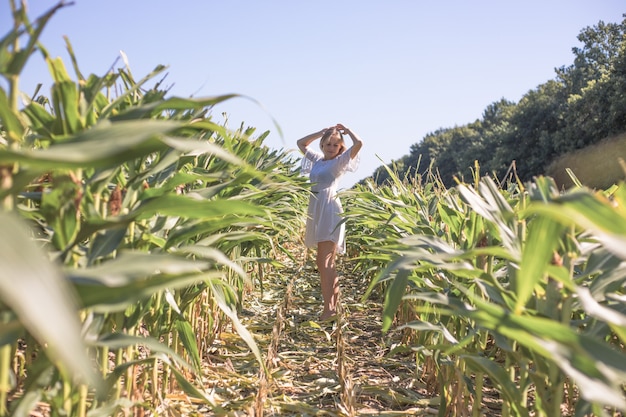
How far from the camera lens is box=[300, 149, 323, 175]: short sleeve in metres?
4.14

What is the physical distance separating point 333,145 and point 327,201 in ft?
1.34

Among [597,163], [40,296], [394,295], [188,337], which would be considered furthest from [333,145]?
Answer: [597,163]

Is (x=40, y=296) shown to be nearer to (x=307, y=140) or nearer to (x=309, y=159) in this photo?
(x=309, y=159)

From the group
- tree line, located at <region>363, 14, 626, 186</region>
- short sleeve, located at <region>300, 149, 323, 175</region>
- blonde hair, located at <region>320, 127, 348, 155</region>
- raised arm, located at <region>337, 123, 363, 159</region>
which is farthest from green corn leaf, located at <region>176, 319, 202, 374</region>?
tree line, located at <region>363, 14, 626, 186</region>

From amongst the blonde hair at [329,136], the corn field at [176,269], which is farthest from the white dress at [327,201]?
the corn field at [176,269]

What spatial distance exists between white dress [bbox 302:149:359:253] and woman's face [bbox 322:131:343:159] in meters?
0.06

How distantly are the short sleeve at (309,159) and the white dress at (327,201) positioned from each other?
0.75 feet

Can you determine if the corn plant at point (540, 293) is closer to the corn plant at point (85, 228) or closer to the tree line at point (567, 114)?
the corn plant at point (85, 228)

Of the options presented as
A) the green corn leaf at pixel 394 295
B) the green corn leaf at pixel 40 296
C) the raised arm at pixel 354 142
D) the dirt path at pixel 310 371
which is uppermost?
the raised arm at pixel 354 142

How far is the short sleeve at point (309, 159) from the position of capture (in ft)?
13.6

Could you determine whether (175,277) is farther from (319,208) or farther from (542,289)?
(319,208)

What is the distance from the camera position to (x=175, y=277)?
823mm

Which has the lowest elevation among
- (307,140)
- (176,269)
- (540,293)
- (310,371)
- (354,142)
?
(310,371)

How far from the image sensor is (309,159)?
4.17 metres
